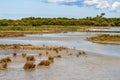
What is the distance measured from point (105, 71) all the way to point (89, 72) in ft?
4.70

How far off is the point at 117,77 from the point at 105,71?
2844 millimetres

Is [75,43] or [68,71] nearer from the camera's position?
[68,71]

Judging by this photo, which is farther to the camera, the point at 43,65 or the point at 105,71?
the point at 43,65

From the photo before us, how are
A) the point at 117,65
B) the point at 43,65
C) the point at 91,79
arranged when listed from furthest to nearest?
the point at 117,65 < the point at 43,65 < the point at 91,79

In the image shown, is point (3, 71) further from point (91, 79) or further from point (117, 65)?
point (117, 65)

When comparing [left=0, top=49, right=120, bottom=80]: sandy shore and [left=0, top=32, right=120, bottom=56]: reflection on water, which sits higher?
[left=0, top=49, right=120, bottom=80]: sandy shore

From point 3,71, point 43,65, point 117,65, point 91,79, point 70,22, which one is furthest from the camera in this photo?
A: point 70,22

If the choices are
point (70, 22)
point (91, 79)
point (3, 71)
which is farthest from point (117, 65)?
point (70, 22)

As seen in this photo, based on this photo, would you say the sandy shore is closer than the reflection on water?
Yes

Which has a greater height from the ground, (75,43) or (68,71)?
(68,71)

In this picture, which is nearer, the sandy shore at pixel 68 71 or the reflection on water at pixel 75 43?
the sandy shore at pixel 68 71

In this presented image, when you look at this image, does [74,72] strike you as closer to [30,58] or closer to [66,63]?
[66,63]

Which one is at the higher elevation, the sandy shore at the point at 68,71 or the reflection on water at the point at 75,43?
the sandy shore at the point at 68,71

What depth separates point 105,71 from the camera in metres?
25.0
